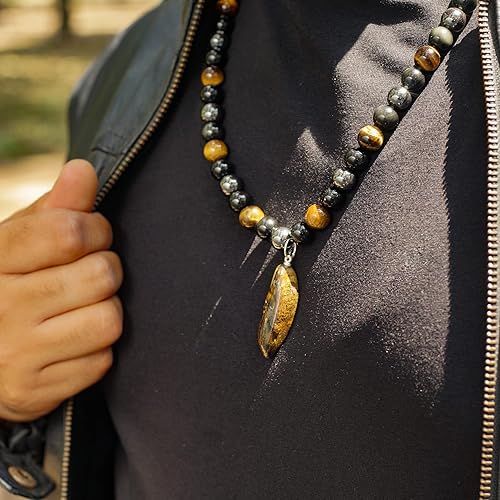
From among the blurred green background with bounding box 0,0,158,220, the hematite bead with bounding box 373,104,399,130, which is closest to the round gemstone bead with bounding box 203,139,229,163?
the hematite bead with bounding box 373,104,399,130

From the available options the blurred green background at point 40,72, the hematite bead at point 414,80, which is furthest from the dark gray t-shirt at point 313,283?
the blurred green background at point 40,72

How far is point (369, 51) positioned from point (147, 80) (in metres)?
0.35

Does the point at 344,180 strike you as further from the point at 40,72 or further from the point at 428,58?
the point at 40,72

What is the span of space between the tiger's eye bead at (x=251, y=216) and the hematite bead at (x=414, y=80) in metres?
0.22

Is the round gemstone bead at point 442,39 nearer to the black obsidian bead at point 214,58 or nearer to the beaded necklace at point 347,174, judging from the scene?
the beaded necklace at point 347,174

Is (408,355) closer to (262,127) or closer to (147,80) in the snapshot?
(262,127)

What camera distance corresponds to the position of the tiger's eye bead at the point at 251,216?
38.5 inches

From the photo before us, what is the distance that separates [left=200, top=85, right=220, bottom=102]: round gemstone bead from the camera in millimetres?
1076

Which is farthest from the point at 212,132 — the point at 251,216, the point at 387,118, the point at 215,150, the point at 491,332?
the point at 491,332

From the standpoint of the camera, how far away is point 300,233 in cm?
93

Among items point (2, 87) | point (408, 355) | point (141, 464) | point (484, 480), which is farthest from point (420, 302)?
point (2, 87)

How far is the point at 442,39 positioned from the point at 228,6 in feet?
1.14

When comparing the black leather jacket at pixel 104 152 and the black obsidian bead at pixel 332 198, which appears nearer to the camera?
the black obsidian bead at pixel 332 198

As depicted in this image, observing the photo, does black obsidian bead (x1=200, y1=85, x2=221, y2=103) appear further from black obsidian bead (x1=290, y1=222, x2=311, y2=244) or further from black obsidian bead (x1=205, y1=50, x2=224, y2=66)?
black obsidian bead (x1=290, y1=222, x2=311, y2=244)
